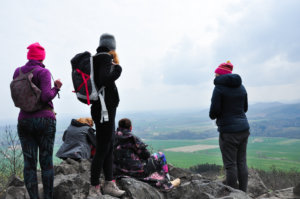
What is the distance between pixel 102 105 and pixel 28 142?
100 centimetres

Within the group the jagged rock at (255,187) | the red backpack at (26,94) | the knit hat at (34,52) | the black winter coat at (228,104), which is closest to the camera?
the red backpack at (26,94)

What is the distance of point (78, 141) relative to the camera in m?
5.62

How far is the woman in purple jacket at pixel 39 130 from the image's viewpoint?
10.6 feet

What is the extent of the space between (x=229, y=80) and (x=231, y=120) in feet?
2.26

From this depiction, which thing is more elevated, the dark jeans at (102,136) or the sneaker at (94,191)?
the dark jeans at (102,136)

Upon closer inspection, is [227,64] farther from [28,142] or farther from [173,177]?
[28,142]

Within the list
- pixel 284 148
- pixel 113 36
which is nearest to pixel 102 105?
pixel 113 36

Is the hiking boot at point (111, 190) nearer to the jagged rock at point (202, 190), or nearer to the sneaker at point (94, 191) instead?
the sneaker at point (94, 191)

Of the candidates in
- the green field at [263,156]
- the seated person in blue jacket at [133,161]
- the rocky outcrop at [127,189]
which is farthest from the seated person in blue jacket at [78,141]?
the green field at [263,156]

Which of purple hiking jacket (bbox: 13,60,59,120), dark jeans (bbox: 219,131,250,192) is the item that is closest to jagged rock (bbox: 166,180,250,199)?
dark jeans (bbox: 219,131,250,192)

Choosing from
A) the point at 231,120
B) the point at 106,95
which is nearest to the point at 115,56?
the point at 106,95

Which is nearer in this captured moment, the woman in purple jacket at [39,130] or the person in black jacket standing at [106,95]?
the woman in purple jacket at [39,130]

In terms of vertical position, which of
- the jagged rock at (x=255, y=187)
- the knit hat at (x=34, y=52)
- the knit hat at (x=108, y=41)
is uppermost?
the knit hat at (x=108, y=41)

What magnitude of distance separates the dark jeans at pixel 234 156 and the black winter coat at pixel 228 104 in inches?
5.0
